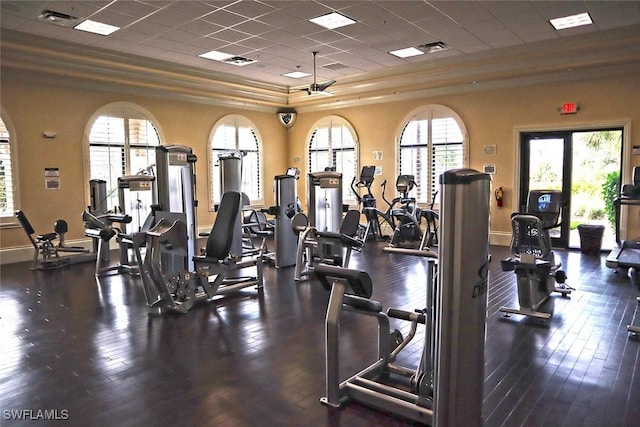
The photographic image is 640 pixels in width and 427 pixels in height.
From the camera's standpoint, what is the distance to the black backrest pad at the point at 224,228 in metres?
4.91

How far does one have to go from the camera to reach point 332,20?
6.36 metres

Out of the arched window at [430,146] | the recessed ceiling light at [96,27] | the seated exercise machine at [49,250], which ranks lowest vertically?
the seated exercise machine at [49,250]

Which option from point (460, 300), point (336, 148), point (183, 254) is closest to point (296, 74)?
point (336, 148)

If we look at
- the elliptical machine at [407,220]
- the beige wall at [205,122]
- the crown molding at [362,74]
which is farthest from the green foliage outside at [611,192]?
the elliptical machine at [407,220]

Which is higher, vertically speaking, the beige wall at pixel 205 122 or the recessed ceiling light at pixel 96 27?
the recessed ceiling light at pixel 96 27

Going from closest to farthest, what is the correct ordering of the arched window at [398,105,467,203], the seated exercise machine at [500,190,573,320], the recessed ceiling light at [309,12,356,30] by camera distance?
the seated exercise machine at [500,190,573,320] < the recessed ceiling light at [309,12,356,30] < the arched window at [398,105,467,203]

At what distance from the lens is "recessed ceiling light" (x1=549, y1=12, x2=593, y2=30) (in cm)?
629

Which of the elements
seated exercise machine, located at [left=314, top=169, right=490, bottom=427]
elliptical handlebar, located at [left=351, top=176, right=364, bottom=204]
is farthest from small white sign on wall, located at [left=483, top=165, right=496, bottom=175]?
seated exercise machine, located at [left=314, top=169, right=490, bottom=427]

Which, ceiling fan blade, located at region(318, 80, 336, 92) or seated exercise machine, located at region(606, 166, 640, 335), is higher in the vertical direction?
ceiling fan blade, located at region(318, 80, 336, 92)

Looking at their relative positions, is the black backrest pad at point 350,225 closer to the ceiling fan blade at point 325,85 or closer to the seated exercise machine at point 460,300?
the ceiling fan blade at point 325,85

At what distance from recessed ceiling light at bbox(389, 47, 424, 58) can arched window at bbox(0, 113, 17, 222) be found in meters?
6.46

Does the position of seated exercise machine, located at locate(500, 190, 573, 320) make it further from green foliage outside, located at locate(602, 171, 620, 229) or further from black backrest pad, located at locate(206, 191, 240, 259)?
green foliage outside, located at locate(602, 171, 620, 229)

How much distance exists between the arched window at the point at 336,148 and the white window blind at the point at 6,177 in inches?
243

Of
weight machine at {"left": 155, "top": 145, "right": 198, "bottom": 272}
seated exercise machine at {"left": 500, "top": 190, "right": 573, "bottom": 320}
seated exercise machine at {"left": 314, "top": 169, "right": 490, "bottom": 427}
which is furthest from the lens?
weight machine at {"left": 155, "top": 145, "right": 198, "bottom": 272}
